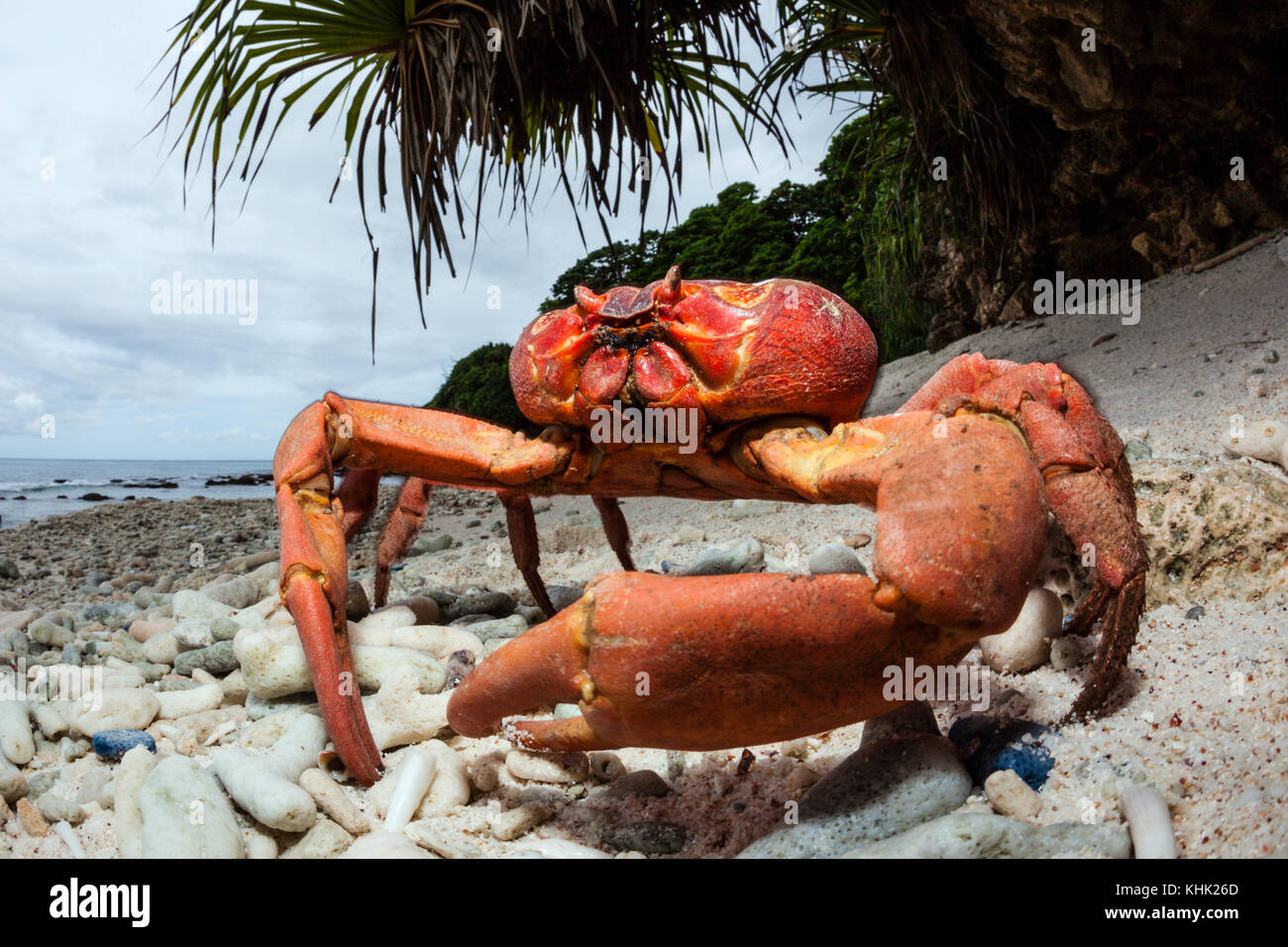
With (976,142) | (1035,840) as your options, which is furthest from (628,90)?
(1035,840)

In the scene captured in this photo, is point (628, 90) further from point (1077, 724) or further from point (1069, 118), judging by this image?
point (1077, 724)

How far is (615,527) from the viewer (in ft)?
10.8

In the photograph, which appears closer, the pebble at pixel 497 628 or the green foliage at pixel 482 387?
the pebble at pixel 497 628

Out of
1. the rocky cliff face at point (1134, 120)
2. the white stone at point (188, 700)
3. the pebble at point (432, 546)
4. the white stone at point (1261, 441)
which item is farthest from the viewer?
the pebble at point (432, 546)

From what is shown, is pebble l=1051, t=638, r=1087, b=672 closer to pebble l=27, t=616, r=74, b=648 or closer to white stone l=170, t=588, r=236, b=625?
white stone l=170, t=588, r=236, b=625

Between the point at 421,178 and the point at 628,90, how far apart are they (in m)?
1.50

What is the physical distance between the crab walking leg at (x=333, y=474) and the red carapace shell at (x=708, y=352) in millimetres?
254

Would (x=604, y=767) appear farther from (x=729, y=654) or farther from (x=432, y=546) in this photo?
(x=432, y=546)

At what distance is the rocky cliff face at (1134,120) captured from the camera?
4.41 meters

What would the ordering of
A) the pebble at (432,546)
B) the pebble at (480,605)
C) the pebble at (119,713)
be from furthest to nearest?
the pebble at (432,546), the pebble at (480,605), the pebble at (119,713)

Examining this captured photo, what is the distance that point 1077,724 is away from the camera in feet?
5.56

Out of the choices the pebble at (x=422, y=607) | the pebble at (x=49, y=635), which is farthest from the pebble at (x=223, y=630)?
the pebble at (x=49, y=635)

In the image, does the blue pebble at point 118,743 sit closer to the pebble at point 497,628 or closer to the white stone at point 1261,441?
the pebble at point 497,628
